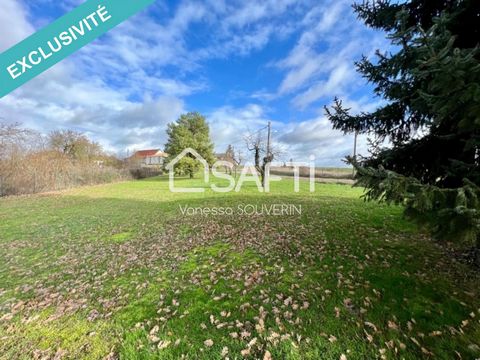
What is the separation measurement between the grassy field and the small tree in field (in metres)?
19.4

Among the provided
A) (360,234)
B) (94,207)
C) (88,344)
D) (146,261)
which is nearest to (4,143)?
(94,207)

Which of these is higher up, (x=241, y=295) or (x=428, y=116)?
(x=428, y=116)

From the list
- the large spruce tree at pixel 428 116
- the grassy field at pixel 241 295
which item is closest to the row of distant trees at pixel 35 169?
the grassy field at pixel 241 295

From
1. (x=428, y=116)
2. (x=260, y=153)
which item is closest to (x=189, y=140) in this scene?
(x=260, y=153)

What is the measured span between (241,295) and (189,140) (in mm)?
23536

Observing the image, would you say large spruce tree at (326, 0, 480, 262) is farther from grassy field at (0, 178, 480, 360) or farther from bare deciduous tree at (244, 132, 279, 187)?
bare deciduous tree at (244, 132, 279, 187)

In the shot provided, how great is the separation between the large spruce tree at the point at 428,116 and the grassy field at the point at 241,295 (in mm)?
1210

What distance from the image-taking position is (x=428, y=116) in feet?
12.1

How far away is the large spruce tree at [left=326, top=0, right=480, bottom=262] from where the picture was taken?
6.08 ft

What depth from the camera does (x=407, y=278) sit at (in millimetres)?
3422

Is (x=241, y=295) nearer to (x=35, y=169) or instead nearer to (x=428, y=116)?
(x=428, y=116)


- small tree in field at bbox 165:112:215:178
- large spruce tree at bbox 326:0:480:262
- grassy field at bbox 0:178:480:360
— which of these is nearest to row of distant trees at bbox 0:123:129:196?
small tree in field at bbox 165:112:215:178

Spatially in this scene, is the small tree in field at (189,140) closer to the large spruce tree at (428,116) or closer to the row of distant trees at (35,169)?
the row of distant trees at (35,169)

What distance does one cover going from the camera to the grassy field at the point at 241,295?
240 centimetres
